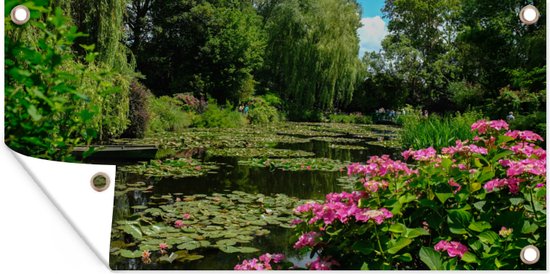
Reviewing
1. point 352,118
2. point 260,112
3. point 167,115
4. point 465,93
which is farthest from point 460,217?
point 167,115

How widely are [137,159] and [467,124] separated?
3.89 ft

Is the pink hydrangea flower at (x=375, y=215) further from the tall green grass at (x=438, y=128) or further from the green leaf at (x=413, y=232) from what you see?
the tall green grass at (x=438, y=128)

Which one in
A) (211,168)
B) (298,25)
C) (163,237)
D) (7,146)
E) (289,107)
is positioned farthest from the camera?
(211,168)

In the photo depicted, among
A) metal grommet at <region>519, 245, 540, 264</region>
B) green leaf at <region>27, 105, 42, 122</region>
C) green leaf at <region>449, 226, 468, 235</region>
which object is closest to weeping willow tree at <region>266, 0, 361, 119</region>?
green leaf at <region>449, 226, 468, 235</region>

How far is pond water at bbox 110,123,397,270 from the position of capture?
1509 millimetres

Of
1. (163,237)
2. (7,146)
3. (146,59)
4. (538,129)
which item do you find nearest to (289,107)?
(146,59)

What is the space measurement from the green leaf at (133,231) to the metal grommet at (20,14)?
2.26 ft

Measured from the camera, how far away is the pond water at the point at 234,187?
1.51m

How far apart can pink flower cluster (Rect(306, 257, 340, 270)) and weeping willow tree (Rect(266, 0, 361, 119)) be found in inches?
27.7

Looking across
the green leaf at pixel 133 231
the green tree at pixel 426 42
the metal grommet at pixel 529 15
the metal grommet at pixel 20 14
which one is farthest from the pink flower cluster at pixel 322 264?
the metal grommet at pixel 20 14

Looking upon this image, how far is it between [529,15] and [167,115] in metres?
1.32

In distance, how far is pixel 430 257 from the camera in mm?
1211

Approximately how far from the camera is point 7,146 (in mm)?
1387

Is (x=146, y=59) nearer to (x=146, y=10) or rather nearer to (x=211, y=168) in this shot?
(x=146, y=10)
